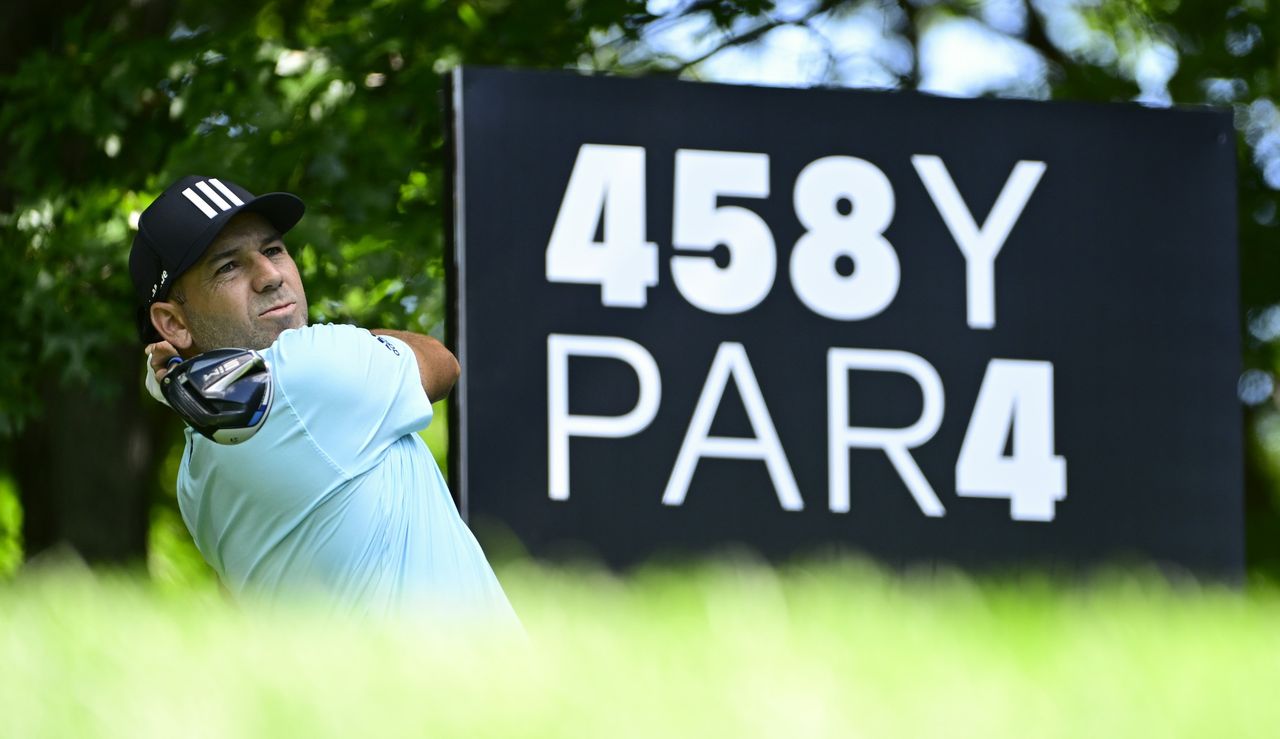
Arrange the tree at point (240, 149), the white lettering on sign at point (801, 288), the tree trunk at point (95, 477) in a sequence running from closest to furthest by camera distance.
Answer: the white lettering on sign at point (801, 288) → the tree at point (240, 149) → the tree trunk at point (95, 477)

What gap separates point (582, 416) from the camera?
5793 mm

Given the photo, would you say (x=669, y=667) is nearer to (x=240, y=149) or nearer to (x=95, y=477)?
(x=240, y=149)

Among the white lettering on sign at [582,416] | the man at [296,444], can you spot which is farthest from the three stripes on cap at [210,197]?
the white lettering on sign at [582,416]

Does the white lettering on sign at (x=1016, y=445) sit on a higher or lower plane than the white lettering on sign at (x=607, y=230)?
lower

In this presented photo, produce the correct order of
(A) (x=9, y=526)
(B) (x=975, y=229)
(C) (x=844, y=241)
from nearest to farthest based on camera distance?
(C) (x=844, y=241), (B) (x=975, y=229), (A) (x=9, y=526)

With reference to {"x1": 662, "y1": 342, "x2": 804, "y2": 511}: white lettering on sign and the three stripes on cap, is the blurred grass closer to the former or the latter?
the three stripes on cap

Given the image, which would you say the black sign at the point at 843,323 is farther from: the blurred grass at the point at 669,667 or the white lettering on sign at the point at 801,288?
the blurred grass at the point at 669,667

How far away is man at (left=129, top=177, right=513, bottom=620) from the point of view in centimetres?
359

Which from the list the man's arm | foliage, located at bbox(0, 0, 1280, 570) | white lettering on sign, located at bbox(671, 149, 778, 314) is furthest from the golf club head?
foliage, located at bbox(0, 0, 1280, 570)

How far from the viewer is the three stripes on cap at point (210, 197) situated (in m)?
3.86

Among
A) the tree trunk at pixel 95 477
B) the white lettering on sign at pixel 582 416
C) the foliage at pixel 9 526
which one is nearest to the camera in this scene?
the white lettering on sign at pixel 582 416

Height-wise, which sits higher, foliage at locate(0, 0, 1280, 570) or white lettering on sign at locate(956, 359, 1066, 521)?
foliage at locate(0, 0, 1280, 570)

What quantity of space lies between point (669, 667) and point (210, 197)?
8.56 ft

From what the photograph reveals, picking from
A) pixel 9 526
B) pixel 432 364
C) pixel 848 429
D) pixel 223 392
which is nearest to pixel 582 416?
pixel 848 429
